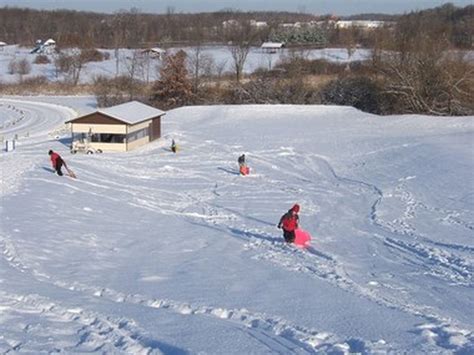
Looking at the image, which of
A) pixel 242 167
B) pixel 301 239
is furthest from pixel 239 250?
pixel 242 167

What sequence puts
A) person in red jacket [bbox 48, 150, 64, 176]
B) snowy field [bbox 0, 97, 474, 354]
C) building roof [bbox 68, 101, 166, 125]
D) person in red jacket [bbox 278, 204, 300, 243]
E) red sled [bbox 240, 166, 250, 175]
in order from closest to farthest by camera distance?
snowy field [bbox 0, 97, 474, 354] → person in red jacket [bbox 278, 204, 300, 243] → person in red jacket [bbox 48, 150, 64, 176] → red sled [bbox 240, 166, 250, 175] → building roof [bbox 68, 101, 166, 125]

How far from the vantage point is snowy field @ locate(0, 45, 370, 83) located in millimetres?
86812

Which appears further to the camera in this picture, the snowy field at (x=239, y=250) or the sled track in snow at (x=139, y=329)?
the snowy field at (x=239, y=250)

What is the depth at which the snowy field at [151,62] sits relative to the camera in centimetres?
8681

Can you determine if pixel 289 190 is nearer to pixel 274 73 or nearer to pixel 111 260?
pixel 111 260

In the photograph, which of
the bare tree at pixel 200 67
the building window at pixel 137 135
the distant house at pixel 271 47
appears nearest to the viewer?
the building window at pixel 137 135

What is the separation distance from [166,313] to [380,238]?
9.24m

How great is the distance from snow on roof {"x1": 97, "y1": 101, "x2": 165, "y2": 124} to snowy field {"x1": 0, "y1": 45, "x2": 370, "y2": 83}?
40.1 meters

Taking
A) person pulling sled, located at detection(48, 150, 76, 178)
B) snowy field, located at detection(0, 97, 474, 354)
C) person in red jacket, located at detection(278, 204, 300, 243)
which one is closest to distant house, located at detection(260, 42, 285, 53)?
snowy field, located at detection(0, 97, 474, 354)

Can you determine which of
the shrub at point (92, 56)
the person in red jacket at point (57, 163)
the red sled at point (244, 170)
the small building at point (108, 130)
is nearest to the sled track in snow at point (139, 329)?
the person in red jacket at point (57, 163)

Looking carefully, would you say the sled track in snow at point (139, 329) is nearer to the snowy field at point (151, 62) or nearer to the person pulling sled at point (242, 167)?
the person pulling sled at point (242, 167)

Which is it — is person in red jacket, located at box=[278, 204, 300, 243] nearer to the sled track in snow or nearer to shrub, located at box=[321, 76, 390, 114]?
the sled track in snow

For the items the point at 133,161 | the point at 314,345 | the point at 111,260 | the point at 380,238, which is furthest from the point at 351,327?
the point at 133,161

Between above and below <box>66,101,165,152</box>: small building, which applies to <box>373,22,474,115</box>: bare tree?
above
